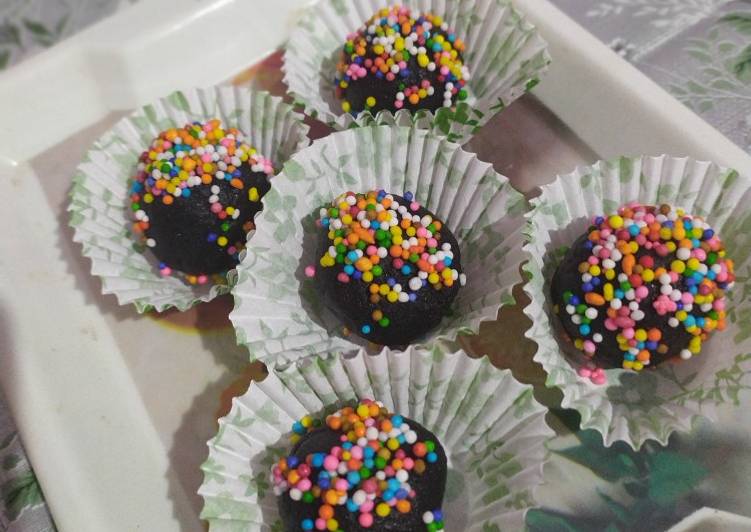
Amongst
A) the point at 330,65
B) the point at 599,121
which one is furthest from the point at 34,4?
the point at 599,121

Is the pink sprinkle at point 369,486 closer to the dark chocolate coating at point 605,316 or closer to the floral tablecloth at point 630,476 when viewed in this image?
the floral tablecloth at point 630,476

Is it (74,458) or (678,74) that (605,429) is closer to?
(74,458)

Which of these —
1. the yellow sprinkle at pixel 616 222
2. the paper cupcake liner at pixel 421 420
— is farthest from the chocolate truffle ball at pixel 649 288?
the paper cupcake liner at pixel 421 420

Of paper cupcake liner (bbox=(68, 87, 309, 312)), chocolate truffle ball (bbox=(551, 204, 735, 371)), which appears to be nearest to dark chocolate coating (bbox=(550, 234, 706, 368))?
chocolate truffle ball (bbox=(551, 204, 735, 371))

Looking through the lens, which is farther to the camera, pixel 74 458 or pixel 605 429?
pixel 74 458

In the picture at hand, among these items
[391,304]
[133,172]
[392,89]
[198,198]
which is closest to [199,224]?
[198,198]

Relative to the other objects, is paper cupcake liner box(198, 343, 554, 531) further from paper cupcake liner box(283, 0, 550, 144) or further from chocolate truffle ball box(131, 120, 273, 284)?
paper cupcake liner box(283, 0, 550, 144)
